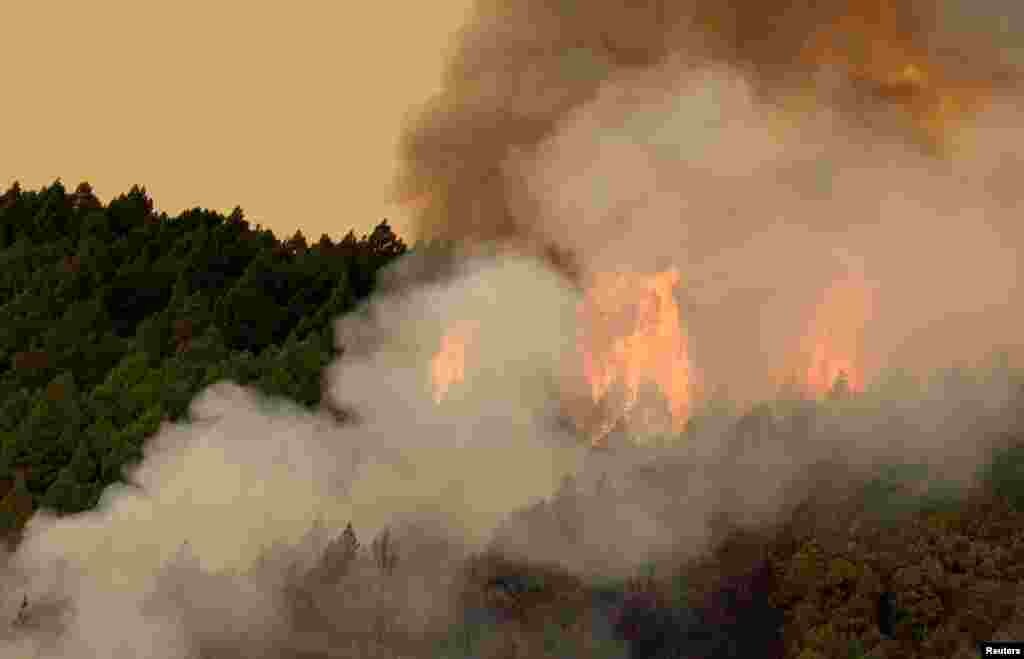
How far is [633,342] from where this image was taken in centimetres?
7019

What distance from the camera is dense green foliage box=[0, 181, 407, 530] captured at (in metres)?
59.4

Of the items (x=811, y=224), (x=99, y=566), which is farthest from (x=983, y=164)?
(x=99, y=566)

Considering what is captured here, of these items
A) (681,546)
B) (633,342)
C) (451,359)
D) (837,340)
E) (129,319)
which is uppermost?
(129,319)

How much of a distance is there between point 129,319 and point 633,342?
13.0m

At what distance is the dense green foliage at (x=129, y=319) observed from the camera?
5941 centimetres

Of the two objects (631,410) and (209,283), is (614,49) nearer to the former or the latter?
(209,283)

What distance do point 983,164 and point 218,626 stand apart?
34.2m

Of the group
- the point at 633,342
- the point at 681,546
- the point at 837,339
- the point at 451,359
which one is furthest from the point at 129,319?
the point at 681,546

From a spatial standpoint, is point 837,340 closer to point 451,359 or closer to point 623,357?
point 623,357

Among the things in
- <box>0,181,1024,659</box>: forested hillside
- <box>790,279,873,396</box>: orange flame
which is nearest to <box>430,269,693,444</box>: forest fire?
<box>0,181,1024,659</box>: forested hillside

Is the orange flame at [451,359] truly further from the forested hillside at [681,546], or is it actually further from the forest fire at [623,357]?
the forested hillside at [681,546]

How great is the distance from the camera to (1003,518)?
50.6m

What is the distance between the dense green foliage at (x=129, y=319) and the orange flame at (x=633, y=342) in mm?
5945

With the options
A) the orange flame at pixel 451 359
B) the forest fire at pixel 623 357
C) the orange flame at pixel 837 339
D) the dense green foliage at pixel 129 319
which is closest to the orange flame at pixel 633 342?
the forest fire at pixel 623 357
